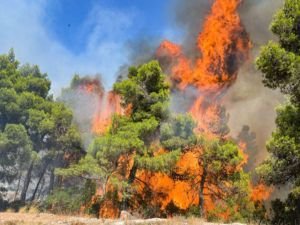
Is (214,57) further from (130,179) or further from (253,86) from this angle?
(130,179)

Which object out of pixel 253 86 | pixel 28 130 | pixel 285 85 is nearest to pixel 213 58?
pixel 253 86

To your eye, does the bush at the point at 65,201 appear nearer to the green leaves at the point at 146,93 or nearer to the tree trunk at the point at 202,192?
the green leaves at the point at 146,93

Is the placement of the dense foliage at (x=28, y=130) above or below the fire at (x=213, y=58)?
below

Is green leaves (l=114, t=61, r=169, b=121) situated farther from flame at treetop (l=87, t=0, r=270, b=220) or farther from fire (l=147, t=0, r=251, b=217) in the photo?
fire (l=147, t=0, r=251, b=217)

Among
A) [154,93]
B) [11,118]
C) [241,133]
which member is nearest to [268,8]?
[241,133]

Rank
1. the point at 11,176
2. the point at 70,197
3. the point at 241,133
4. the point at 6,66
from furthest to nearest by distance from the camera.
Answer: the point at 241,133
the point at 6,66
the point at 11,176
the point at 70,197

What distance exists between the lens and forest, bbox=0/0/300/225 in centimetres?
1827

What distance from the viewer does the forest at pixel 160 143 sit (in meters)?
18.3

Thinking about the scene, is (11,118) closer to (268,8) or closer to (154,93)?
(154,93)

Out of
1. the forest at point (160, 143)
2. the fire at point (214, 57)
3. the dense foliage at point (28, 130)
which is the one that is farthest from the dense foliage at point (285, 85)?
the fire at point (214, 57)

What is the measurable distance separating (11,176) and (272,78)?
26642 millimetres

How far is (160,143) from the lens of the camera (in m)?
29.3

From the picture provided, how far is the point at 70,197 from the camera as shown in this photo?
31.5 m

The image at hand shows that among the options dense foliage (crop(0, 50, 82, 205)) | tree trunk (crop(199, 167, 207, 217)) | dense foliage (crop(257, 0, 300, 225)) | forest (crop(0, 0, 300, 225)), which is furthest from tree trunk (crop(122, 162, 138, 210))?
dense foliage (crop(257, 0, 300, 225))
